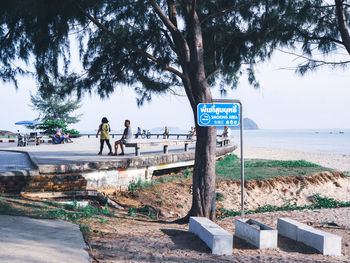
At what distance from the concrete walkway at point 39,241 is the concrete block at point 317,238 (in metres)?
3.24

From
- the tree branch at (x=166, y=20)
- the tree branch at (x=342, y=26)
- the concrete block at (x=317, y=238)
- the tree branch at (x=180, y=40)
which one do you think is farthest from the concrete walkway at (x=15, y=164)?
the tree branch at (x=342, y=26)

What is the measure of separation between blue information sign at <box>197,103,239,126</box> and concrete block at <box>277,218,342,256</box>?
6.94 feet

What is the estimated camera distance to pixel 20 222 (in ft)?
16.6

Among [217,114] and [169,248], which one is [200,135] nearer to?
[217,114]

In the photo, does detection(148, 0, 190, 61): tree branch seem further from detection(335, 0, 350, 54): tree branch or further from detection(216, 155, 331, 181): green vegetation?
detection(216, 155, 331, 181): green vegetation

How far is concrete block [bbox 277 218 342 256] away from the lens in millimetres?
4770

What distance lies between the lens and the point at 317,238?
16.0ft

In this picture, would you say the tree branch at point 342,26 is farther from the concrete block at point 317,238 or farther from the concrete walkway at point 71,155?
the concrete walkway at point 71,155

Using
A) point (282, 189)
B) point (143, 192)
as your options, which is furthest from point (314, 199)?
point (143, 192)

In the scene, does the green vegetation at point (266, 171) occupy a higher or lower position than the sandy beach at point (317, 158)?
higher

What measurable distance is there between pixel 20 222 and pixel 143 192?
5.68 m

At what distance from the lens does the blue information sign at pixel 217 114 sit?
6.39 meters

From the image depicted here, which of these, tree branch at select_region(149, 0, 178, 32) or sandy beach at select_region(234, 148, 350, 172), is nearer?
tree branch at select_region(149, 0, 178, 32)

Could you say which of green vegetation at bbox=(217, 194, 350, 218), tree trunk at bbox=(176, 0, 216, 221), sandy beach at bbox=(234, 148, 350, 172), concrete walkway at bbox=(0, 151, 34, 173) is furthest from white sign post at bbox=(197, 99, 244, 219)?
sandy beach at bbox=(234, 148, 350, 172)
